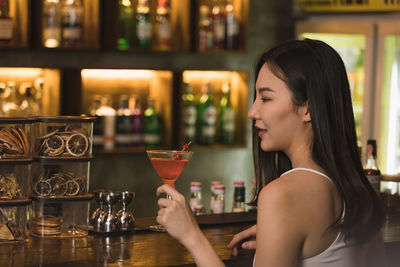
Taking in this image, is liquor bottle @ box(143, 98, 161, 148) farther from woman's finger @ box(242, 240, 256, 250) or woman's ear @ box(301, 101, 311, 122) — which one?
woman's ear @ box(301, 101, 311, 122)

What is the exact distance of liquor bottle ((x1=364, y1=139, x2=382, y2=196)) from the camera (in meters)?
2.34

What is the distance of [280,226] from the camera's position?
134cm

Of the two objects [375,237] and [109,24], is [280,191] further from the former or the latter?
[109,24]

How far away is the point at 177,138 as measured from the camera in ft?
12.1

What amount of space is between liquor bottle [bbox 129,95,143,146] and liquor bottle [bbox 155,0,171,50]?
1.03ft

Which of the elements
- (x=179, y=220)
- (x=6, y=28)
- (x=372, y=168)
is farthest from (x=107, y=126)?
(x=179, y=220)

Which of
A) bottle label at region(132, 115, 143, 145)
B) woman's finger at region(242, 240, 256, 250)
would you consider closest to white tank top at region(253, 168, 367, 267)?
woman's finger at region(242, 240, 256, 250)

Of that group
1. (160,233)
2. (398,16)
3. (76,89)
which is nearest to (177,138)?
(76,89)

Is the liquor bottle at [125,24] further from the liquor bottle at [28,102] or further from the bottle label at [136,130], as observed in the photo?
the liquor bottle at [28,102]

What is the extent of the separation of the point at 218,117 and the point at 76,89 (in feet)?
3.00

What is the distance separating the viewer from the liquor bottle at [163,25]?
366 centimetres

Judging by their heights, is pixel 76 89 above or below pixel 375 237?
above

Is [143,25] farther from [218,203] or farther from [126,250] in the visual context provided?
[126,250]

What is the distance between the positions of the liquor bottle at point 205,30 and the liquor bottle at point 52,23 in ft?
2.53
